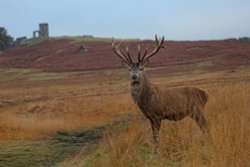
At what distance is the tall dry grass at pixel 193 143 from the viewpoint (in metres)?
6.82

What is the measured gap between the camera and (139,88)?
10703 mm

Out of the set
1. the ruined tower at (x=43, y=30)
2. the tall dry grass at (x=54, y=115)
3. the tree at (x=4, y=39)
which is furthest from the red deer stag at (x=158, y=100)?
the ruined tower at (x=43, y=30)

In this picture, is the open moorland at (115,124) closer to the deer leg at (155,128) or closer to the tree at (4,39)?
the deer leg at (155,128)

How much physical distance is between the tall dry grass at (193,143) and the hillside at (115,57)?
34847mm

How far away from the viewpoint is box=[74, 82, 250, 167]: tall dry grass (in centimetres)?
682

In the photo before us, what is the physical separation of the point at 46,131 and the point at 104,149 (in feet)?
28.3

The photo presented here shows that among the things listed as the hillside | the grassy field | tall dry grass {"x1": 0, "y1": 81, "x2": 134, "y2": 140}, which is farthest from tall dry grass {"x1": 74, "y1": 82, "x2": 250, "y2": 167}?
the hillside

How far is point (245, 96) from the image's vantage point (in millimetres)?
10500

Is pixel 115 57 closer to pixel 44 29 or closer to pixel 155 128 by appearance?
pixel 44 29

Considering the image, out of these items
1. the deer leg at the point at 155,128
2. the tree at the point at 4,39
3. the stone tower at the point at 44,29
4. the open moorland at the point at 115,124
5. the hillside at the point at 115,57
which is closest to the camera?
the open moorland at the point at 115,124

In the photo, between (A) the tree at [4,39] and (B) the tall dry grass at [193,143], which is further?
(A) the tree at [4,39]

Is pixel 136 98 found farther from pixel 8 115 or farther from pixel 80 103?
pixel 80 103

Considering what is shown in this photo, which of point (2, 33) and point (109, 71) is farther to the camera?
point (2, 33)

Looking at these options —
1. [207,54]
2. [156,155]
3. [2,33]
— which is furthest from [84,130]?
[2,33]
